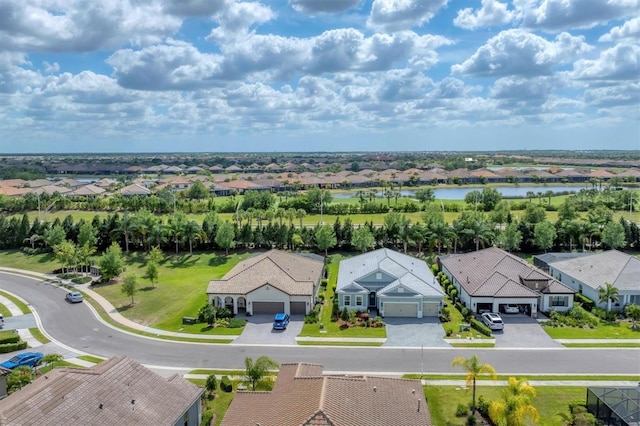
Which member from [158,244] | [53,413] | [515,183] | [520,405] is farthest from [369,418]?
[515,183]

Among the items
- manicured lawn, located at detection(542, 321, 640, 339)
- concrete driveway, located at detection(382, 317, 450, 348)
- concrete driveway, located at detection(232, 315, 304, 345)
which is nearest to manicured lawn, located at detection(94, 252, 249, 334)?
concrete driveway, located at detection(232, 315, 304, 345)

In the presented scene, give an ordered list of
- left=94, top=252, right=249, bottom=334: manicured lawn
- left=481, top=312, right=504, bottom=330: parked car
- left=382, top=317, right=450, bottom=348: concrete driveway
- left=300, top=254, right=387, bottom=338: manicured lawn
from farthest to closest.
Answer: left=94, top=252, right=249, bottom=334: manicured lawn → left=481, top=312, right=504, bottom=330: parked car → left=300, top=254, right=387, bottom=338: manicured lawn → left=382, top=317, right=450, bottom=348: concrete driveway

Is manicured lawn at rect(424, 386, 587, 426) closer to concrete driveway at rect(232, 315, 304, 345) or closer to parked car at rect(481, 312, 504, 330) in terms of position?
parked car at rect(481, 312, 504, 330)

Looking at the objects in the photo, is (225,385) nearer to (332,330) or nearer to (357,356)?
(357,356)

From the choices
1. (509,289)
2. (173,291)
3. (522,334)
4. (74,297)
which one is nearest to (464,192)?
(509,289)

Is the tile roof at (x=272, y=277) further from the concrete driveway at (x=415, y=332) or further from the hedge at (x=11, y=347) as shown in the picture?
the hedge at (x=11, y=347)

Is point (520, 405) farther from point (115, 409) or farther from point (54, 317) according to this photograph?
point (54, 317)
